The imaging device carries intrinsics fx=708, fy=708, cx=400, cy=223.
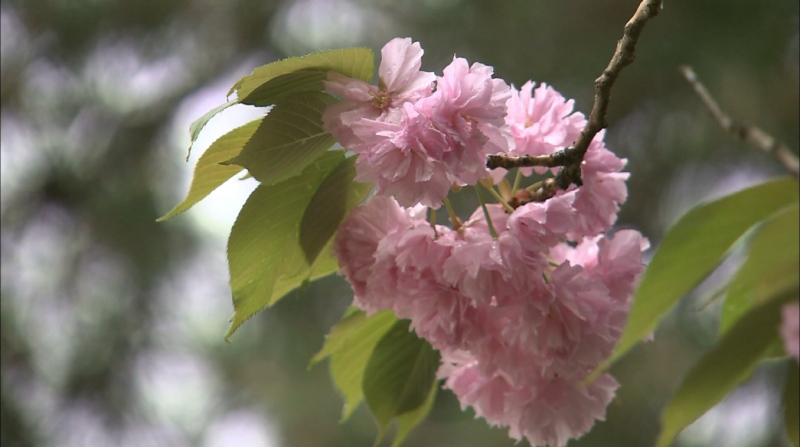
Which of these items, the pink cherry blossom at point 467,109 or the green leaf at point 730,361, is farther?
the pink cherry blossom at point 467,109

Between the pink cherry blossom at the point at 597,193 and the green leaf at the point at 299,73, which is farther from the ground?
the green leaf at the point at 299,73

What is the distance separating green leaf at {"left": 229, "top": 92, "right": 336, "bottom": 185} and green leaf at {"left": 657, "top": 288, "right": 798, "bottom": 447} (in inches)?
9.6

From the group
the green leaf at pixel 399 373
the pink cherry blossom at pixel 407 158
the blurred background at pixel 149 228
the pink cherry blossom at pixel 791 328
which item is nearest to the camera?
the pink cherry blossom at pixel 791 328

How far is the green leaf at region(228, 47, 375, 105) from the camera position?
1.27 feet

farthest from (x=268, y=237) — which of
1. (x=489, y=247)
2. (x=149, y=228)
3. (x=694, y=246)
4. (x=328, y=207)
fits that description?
(x=149, y=228)

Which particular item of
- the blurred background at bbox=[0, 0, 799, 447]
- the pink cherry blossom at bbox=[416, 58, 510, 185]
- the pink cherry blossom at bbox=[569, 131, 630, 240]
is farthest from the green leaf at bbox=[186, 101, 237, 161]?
the blurred background at bbox=[0, 0, 799, 447]

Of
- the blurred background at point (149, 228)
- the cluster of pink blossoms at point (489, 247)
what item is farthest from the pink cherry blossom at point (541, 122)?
the blurred background at point (149, 228)

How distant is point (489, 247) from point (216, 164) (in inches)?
7.1

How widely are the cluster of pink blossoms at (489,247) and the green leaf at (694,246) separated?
0.14 meters

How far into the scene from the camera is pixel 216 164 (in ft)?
1.47

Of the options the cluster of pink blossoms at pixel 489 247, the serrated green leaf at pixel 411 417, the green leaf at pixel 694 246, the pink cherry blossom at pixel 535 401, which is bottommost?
the serrated green leaf at pixel 411 417

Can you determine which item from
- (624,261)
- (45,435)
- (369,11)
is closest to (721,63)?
(369,11)

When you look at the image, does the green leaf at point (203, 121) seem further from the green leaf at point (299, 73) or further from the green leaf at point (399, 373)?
the green leaf at point (399, 373)

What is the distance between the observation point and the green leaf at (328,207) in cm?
44
